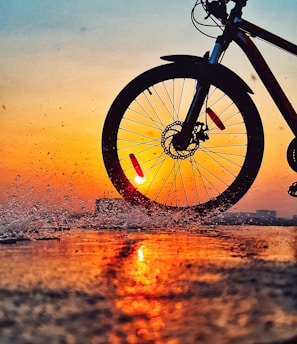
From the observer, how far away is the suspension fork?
5645 mm

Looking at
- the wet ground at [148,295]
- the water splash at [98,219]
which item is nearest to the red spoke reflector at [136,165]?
the water splash at [98,219]

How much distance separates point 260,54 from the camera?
18.7 feet

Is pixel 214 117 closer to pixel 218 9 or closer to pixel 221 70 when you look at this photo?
pixel 221 70

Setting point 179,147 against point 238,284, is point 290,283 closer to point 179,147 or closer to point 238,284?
point 238,284

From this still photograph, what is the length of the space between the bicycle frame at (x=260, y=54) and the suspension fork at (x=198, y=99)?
0.21 meters

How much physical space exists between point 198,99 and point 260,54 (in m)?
0.71

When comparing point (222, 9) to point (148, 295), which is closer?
point (148, 295)

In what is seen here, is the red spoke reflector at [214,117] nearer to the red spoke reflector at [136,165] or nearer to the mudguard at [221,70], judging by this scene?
the mudguard at [221,70]

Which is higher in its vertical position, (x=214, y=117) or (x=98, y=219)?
(x=214, y=117)

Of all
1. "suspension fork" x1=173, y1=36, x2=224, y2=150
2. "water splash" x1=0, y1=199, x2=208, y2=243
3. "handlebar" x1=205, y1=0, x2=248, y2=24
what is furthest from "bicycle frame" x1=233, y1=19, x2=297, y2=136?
"water splash" x1=0, y1=199, x2=208, y2=243

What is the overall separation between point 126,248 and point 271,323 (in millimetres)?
2281

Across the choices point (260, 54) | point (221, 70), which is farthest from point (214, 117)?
point (260, 54)

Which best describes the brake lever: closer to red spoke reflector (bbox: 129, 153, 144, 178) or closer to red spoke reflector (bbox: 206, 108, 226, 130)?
red spoke reflector (bbox: 206, 108, 226, 130)

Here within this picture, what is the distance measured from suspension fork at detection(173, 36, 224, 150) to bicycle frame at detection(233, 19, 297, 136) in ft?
0.70
